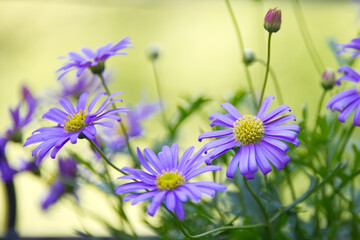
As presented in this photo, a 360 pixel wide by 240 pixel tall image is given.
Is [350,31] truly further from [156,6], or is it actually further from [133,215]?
[133,215]

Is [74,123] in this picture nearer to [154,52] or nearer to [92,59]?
[92,59]

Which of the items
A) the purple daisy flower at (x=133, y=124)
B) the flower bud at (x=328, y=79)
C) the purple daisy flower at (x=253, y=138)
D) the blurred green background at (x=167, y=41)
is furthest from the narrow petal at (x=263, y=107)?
the blurred green background at (x=167, y=41)

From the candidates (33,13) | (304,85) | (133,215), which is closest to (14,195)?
(133,215)

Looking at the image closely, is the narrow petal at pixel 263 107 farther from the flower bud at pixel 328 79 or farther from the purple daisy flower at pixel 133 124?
the purple daisy flower at pixel 133 124

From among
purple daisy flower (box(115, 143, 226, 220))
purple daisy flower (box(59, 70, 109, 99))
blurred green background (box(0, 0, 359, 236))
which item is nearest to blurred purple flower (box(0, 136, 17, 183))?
purple daisy flower (box(59, 70, 109, 99))

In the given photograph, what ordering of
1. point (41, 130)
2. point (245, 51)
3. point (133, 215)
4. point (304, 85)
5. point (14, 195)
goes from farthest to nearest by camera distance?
point (304, 85) < point (133, 215) < point (14, 195) < point (245, 51) < point (41, 130)

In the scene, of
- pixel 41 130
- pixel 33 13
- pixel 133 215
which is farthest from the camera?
pixel 33 13
